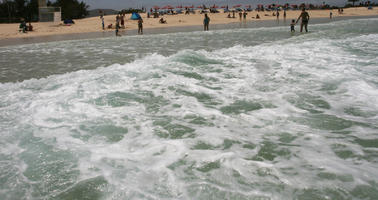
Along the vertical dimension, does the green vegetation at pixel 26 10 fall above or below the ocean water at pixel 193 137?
above

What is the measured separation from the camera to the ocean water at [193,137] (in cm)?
236

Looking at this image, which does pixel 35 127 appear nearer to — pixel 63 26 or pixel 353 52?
pixel 353 52

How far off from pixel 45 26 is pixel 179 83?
3286 centimetres

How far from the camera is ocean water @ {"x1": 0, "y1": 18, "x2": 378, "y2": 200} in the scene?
93.0 inches

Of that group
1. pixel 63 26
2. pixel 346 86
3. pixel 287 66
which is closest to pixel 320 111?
pixel 346 86

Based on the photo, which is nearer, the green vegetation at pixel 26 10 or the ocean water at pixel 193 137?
the ocean water at pixel 193 137

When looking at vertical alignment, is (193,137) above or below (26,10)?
below

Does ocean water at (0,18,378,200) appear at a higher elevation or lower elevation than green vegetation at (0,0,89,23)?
lower

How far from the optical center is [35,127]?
378 centimetres

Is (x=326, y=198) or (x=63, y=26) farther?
(x=63, y=26)

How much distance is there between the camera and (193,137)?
3279mm

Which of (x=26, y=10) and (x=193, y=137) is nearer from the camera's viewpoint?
(x=193, y=137)

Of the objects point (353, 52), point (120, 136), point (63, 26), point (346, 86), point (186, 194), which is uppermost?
point (63, 26)

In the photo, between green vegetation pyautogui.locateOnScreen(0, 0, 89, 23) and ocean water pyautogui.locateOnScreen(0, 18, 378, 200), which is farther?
green vegetation pyautogui.locateOnScreen(0, 0, 89, 23)
